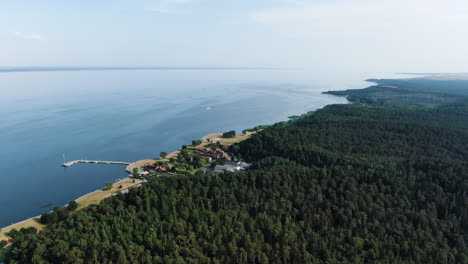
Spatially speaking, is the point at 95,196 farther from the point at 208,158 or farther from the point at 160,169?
the point at 208,158

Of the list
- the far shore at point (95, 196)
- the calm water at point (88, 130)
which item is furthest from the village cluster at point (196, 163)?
the calm water at point (88, 130)

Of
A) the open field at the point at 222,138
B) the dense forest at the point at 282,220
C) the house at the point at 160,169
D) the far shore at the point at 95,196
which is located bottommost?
the far shore at the point at 95,196

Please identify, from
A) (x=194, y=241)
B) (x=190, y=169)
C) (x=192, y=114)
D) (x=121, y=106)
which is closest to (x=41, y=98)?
(x=121, y=106)

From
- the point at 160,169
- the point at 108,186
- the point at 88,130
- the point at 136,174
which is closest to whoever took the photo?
the point at 108,186

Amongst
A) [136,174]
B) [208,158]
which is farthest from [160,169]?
[208,158]

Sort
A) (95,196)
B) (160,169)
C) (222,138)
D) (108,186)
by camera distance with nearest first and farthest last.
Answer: (95,196)
(108,186)
(160,169)
(222,138)

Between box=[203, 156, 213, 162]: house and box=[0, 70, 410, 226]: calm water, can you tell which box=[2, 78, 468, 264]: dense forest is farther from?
box=[0, 70, 410, 226]: calm water

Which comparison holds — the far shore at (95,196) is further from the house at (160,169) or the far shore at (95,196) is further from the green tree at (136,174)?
the house at (160,169)

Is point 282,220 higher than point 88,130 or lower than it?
higher

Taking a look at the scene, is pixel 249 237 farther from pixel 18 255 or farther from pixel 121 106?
pixel 121 106
